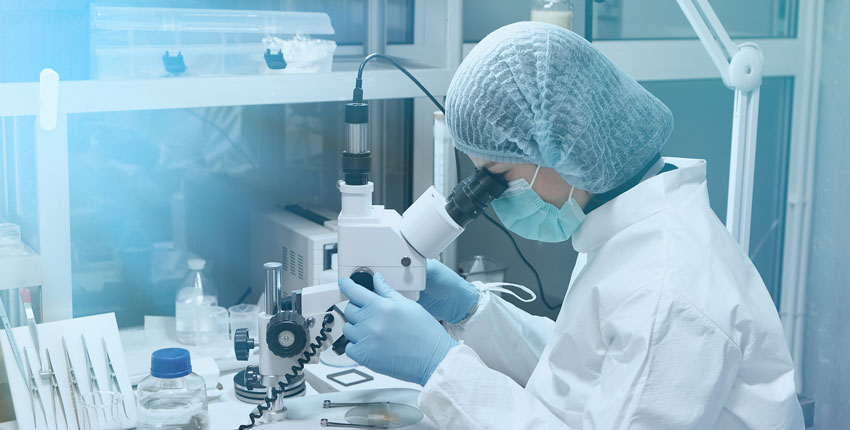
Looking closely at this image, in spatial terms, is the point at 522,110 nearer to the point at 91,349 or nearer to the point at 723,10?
the point at 91,349

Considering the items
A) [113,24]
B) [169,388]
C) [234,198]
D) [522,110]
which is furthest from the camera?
[234,198]

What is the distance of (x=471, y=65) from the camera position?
111cm

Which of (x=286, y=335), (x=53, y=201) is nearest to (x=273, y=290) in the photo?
(x=286, y=335)

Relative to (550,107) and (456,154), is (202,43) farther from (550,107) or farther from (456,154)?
(550,107)

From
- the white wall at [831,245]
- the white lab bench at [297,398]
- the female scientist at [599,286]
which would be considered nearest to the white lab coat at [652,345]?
the female scientist at [599,286]

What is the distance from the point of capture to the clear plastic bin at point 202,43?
1.44 m

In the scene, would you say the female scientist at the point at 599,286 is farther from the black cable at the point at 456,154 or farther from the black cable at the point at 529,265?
the black cable at the point at 529,265

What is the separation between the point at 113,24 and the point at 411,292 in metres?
0.70

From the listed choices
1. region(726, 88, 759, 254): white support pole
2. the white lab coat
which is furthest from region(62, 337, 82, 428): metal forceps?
region(726, 88, 759, 254): white support pole

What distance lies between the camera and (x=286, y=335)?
1.09m

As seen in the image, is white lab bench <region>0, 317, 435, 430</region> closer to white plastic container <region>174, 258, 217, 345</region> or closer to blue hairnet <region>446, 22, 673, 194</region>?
white plastic container <region>174, 258, 217, 345</region>

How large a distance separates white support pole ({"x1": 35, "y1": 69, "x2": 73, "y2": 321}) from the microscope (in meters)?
0.42

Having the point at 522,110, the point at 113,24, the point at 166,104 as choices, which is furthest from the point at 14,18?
the point at 522,110

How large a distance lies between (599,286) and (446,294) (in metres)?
0.36
